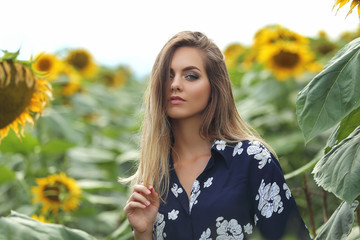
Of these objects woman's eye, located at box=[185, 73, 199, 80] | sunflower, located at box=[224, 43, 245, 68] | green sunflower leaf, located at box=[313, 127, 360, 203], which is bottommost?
green sunflower leaf, located at box=[313, 127, 360, 203]

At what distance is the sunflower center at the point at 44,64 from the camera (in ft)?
14.4

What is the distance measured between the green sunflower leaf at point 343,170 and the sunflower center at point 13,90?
1158 mm

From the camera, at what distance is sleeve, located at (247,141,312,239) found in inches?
62.4

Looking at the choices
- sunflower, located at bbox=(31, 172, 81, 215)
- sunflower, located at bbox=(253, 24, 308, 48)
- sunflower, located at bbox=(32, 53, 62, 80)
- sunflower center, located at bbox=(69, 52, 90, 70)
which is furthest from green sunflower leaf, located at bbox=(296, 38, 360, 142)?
sunflower center, located at bbox=(69, 52, 90, 70)

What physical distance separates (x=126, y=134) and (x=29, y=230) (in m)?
3.92

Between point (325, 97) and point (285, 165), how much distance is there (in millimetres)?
2044

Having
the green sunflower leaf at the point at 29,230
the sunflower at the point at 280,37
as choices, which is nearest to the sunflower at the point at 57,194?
the green sunflower leaf at the point at 29,230

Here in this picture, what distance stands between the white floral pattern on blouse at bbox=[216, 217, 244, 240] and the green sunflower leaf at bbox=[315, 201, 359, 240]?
0.73ft

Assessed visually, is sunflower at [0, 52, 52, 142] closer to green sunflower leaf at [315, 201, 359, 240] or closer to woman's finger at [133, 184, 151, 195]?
woman's finger at [133, 184, 151, 195]

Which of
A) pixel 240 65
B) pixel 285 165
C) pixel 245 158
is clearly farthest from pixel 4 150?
pixel 240 65

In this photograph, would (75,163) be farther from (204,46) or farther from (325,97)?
(325,97)

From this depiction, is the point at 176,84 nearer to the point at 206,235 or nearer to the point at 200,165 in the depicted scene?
the point at 200,165

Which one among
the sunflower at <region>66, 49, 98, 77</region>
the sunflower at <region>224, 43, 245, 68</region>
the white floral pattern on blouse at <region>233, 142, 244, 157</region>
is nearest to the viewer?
the white floral pattern on blouse at <region>233, 142, 244, 157</region>

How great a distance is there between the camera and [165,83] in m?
1.81
